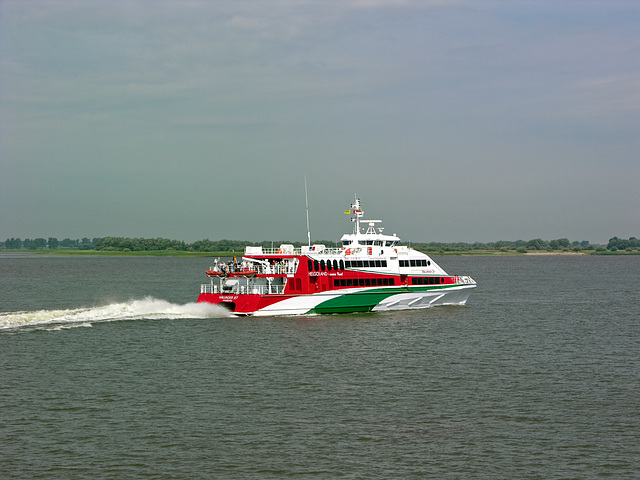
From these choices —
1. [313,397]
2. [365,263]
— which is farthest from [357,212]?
[313,397]

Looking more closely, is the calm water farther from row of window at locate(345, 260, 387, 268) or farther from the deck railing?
row of window at locate(345, 260, 387, 268)

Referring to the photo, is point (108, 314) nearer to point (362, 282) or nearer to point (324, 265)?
point (324, 265)

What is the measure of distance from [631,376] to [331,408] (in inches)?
618

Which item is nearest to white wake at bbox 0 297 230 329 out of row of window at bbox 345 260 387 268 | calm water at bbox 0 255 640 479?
calm water at bbox 0 255 640 479

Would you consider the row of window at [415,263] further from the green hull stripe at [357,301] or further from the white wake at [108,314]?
the white wake at [108,314]

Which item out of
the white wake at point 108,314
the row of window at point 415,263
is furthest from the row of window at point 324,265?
the white wake at point 108,314

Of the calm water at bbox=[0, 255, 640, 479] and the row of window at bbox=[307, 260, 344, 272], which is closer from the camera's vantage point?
the calm water at bbox=[0, 255, 640, 479]

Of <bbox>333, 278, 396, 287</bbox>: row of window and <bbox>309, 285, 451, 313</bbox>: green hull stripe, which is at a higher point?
<bbox>333, 278, 396, 287</bbox>: row of window

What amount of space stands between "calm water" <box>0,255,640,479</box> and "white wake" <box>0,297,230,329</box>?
0.85 ft

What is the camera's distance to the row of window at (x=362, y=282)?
161ft

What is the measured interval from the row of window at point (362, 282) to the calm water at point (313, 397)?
2588 millimetres

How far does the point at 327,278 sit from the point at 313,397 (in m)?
22.4

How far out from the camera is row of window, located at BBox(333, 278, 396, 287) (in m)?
49.1

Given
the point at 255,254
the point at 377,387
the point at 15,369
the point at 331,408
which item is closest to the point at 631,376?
the point at 377,387
